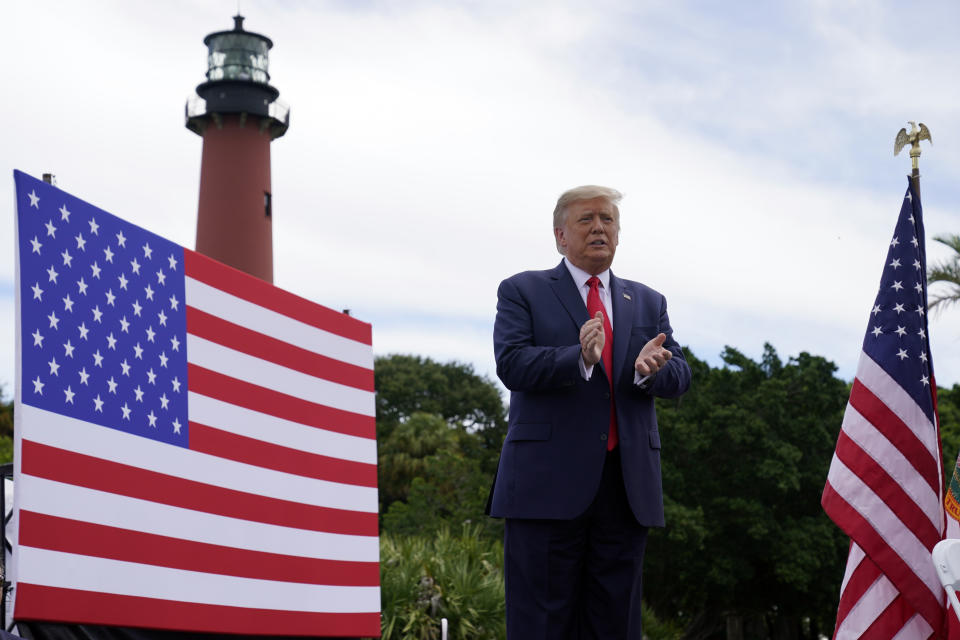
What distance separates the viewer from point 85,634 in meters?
4.16

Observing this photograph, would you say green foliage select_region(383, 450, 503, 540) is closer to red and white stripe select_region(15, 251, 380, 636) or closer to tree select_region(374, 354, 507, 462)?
red and white stripe select_region(15, 251, 380, 636)

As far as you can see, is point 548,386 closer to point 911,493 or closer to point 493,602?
point 911,493

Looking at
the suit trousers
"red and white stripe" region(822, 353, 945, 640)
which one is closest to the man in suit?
the suit trousers

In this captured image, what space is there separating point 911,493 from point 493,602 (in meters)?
6.22

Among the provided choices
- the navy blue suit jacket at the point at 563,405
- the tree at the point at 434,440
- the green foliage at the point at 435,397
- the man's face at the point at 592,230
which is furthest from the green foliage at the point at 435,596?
the green foliage at the point at 435,397

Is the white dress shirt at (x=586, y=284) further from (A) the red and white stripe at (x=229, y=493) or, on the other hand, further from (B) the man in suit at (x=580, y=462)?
(A) the red and white stripe at (x=229, y=493)

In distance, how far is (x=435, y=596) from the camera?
31.7 feet

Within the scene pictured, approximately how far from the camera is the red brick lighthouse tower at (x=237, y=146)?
80.5 ft

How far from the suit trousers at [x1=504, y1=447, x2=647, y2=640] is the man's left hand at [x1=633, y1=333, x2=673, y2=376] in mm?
280

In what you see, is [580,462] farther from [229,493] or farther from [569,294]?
[229,493]

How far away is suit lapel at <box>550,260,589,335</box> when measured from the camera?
329cm

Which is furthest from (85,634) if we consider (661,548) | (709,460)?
(709,460)

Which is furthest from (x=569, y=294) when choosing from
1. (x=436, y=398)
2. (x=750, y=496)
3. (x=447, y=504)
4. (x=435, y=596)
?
(x=436, y=398)

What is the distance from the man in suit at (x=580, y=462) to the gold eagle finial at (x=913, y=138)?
1.91 meters
